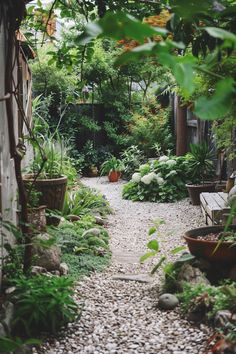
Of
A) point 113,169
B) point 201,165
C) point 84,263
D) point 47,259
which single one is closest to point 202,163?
point 201,165

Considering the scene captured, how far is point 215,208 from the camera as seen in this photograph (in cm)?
512

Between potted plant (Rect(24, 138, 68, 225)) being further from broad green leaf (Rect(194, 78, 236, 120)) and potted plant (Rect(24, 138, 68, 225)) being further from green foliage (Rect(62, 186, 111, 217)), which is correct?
broad green leaf (Rect(194, 78, 236, 120))

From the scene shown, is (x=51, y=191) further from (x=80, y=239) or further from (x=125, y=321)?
(x=125, y=321)

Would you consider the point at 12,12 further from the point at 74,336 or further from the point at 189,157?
the point at 189,157

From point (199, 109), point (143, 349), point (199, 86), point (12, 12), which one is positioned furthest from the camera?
point (199, 86)

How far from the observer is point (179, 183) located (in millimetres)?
8016

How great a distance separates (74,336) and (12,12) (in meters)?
1.94

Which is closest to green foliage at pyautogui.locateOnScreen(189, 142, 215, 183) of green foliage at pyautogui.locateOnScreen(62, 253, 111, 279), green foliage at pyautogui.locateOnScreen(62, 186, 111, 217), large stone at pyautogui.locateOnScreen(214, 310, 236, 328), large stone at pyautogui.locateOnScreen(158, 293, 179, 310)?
green foliage at pyautogui.locateOnScreen(62, 186, 111, 217)

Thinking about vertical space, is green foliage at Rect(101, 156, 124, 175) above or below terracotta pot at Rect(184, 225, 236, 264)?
below

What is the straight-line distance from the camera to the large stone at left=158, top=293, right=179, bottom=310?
310cm

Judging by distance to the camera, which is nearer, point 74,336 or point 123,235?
point 74,336

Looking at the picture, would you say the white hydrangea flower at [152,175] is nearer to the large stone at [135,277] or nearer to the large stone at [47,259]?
the large stone at [135,277]

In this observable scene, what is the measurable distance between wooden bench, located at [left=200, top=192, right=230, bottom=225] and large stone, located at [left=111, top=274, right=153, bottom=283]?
112 cm

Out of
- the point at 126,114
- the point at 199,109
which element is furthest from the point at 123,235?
the point at 126,114
